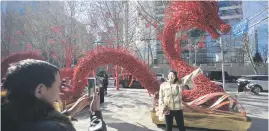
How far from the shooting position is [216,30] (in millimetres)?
5402

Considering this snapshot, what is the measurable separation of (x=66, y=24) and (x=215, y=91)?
12.6 metres

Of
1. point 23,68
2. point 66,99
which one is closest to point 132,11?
point 66,99

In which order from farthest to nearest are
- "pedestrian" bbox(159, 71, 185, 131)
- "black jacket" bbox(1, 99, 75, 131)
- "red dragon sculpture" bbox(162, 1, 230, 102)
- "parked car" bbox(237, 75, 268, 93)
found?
"parked car" bbox(237, 75, 268, 93), "red dragon sculpture" bbox(162, 1, 230, 102), "pedestrian" bbox(159, 71, 185, 131), "black jacket" bbox(1, 99, 75, 131)

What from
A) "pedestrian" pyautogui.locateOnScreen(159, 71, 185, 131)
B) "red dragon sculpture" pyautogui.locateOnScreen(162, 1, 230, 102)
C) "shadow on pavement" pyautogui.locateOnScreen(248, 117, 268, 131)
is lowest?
"shadow on pavement" pyautogui.locateOnScreen(248, 117, 268, 131)

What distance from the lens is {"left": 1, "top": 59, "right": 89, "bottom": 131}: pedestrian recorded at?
3.43 feet

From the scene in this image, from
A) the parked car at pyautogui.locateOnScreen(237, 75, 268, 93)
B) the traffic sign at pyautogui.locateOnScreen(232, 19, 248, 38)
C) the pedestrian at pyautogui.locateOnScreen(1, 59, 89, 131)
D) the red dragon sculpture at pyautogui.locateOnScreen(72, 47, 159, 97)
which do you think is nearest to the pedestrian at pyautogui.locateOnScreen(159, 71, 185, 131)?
the red dragon sculpture at pyautogui.locateOnScreen(72, 47, 159, 97)

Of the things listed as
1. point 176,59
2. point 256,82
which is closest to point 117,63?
point 176,59

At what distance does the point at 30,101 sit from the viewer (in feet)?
3.57

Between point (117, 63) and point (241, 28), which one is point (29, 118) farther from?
point (241, 28)

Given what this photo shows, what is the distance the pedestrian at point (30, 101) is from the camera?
1.04 metres

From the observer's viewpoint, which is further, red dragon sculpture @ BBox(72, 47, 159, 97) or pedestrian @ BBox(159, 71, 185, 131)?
red dragon sculpture @ BBox(72, 47, 159, 97)

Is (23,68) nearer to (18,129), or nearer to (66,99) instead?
(18,129)

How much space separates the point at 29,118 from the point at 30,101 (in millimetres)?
78

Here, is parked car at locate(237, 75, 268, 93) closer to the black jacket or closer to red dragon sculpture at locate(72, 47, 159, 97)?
red dragon sculpture at locate(72, 47, 159, 97)
